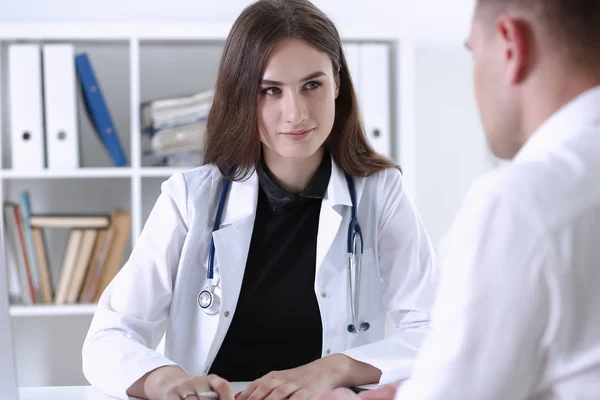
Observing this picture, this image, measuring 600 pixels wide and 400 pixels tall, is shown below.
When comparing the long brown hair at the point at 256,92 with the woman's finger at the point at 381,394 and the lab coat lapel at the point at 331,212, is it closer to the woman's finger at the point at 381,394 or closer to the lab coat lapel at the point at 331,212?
the lab coat lapel at the point at 331,212

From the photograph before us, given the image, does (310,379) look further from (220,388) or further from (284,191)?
(284,191)

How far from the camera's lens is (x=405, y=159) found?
2625 mm

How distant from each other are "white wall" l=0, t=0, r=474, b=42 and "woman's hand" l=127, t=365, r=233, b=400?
1.86 metres

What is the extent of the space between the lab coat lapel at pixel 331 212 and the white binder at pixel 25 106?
133 centimetres

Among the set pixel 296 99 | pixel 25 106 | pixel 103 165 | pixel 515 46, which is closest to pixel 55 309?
pixel 103 165

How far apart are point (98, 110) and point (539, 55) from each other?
82.6 inches

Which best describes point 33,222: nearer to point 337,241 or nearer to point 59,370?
point 59,370

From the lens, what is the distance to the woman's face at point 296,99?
4.81 ft

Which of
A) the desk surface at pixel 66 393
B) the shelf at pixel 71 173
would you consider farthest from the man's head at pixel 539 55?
the shelf at pixel 71 173

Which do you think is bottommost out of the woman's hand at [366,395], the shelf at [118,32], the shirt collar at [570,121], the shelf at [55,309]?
the shelf at [55,309]

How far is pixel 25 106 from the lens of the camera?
2.48m

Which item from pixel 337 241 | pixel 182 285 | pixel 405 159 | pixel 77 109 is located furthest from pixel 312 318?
pixel 77 109

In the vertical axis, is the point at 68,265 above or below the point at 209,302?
below

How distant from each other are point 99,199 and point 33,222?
0.32 meters
